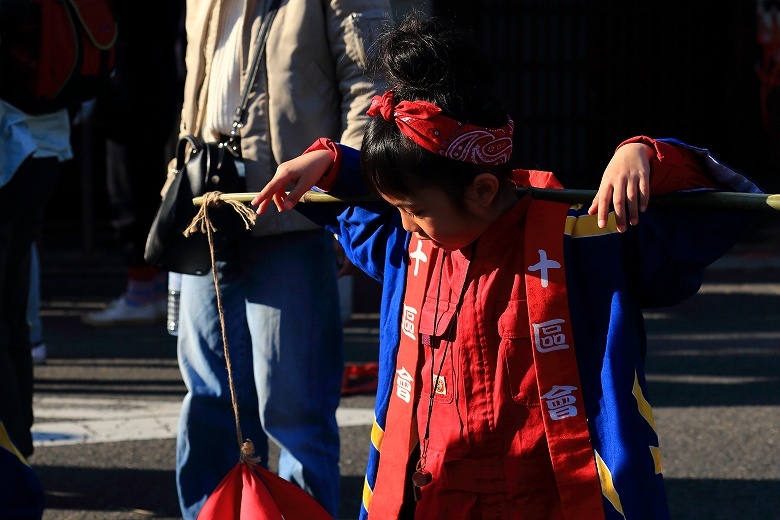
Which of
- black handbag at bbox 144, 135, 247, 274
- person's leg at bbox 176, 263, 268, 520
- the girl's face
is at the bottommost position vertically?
person's leg at bbox 176, 263, 268, 520

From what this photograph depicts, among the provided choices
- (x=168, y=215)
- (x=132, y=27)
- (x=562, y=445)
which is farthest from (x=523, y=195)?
(x=132, y=27)

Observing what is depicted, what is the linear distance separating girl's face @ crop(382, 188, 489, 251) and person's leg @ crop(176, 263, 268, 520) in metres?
1.09

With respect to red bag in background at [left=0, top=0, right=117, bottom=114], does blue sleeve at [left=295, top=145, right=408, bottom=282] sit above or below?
below

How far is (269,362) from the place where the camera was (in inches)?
118

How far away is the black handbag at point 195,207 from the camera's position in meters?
2.94

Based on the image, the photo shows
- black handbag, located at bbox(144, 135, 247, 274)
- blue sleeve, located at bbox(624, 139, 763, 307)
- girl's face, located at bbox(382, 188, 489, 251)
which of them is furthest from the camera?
black handbag, located at bbox(144, 135, 247, 274)

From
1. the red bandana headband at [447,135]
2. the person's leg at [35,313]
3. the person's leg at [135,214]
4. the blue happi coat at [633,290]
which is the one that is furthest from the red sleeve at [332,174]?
the person's leg at [135,214]

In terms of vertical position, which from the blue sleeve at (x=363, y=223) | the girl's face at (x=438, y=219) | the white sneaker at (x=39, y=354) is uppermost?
the girl's face at (x=438, y=219)

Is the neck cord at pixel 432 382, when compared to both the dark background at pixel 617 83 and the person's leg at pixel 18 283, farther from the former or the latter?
the dark background at pixel 617 83

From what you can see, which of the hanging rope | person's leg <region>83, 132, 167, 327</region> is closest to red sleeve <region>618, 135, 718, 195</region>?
the hanging rope

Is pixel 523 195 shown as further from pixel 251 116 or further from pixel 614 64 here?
pixel 614 64

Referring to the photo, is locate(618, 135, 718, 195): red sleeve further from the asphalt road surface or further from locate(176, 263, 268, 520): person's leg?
the asphalt road surface

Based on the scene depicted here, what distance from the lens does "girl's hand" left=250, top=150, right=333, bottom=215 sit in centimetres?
225

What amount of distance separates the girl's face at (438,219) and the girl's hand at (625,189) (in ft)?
0.82
